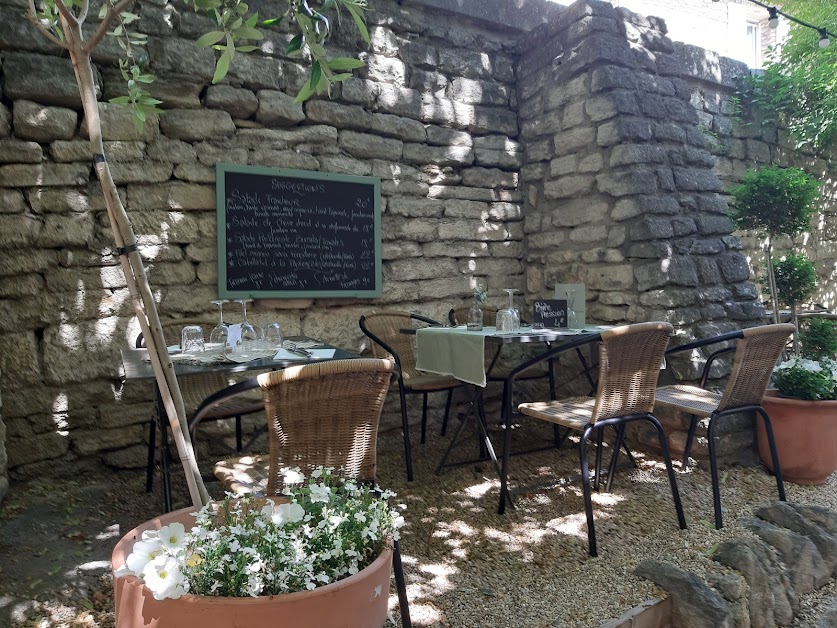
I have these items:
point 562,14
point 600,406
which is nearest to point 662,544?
point 600,406

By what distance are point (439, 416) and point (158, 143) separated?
243 cm

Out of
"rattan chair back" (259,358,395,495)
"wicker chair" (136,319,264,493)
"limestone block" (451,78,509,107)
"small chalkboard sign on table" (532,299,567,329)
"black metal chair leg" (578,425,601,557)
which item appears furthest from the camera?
"limestone block" (451,78,509,107)

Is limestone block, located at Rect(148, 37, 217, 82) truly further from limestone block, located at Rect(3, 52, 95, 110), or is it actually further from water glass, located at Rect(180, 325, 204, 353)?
water glass, located at Rect(180, 325, 204, 353)

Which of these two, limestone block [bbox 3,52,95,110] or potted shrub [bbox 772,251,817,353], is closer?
limestone block [bbox 3,52,95,110]

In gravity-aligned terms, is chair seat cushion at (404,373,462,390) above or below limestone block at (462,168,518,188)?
below

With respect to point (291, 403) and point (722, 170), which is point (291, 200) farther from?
point (722, 170)

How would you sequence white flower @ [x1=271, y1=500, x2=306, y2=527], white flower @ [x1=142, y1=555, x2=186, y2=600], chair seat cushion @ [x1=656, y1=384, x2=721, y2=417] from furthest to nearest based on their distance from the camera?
chair seat cushion @ [x1=656, y1=384, x2=721, y2=417] → white flower @ [x1=271, y1=500, x2=306, y2=527] → white flower @ [x1=142, y1=555, x2=186, y2=600]

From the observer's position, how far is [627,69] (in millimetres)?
3928

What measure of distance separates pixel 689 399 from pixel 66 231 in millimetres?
3212

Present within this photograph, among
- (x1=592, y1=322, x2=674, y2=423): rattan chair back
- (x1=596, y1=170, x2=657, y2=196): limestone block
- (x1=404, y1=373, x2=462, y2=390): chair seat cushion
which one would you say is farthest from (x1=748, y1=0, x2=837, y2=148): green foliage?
(x1=404, y1=373, x2=462, y2=390): chair seat cushion

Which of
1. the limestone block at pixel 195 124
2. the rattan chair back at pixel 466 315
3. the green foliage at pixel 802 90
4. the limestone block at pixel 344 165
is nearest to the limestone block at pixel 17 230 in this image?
the limestone block at pixel 195 124

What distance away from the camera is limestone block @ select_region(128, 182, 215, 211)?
315cm

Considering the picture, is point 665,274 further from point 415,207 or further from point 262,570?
point 262,570

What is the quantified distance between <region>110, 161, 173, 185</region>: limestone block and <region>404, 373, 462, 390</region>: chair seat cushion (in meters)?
1.72
